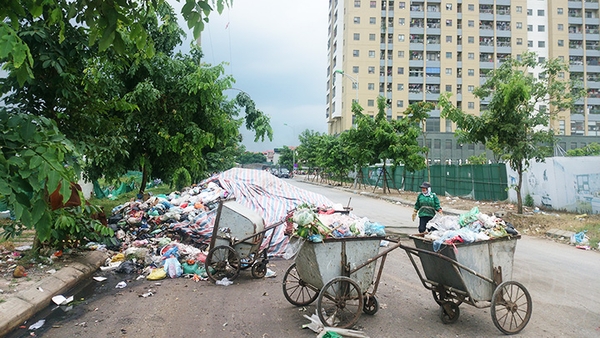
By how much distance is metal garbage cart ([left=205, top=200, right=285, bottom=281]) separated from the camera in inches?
265

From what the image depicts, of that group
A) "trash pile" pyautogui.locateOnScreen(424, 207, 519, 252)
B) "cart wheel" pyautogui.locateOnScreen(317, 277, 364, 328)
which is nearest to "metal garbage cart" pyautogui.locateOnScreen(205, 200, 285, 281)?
"cart wheel" pyautogui.locateOnScreen(317, 277, 364, 328)

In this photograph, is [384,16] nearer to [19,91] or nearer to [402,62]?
[402,62]

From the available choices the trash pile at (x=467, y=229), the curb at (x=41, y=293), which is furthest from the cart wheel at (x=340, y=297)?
the curb at (x=41, y=293)

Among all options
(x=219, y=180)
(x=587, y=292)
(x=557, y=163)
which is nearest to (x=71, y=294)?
(x=219, y=180)

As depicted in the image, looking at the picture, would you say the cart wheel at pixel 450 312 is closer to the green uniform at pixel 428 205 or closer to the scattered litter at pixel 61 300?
the green uniform at pixel 428 205

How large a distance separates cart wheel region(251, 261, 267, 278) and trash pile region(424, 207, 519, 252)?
3023mm

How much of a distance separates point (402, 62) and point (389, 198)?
1943 inches

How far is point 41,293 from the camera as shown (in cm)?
545

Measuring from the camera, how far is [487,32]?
69.1 metres

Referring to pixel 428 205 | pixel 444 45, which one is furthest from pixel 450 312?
pixel 444 45

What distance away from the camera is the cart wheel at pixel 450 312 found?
478cm

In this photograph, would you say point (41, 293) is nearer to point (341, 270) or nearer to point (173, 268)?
point (173, 268)

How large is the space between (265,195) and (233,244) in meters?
4.61

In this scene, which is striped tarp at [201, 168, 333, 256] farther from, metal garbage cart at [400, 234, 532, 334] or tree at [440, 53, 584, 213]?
tree at [440, 53, 584, 213]
